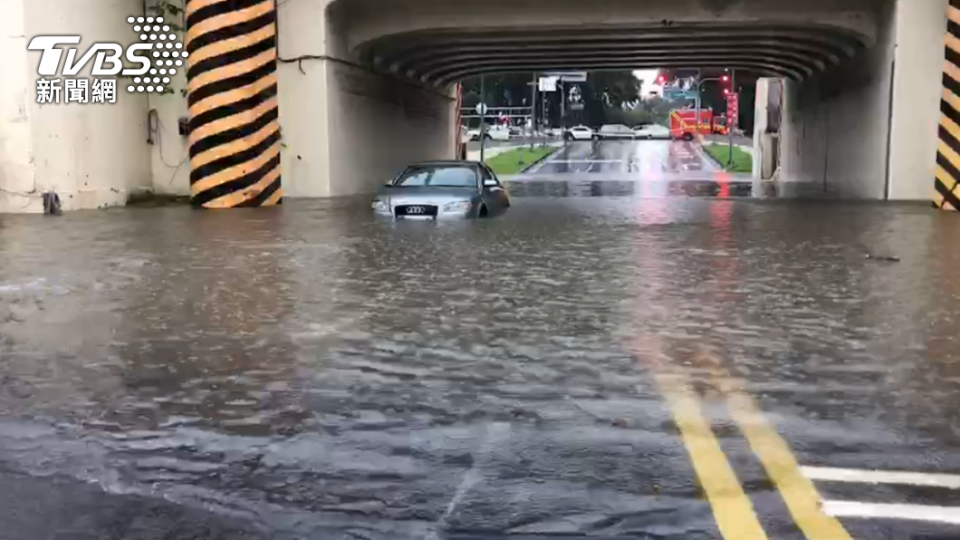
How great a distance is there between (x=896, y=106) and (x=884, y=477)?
1835cm

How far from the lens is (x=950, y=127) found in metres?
19.6

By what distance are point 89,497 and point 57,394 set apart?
5.81 feet

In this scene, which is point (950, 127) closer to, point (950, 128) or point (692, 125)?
point (950, 128)

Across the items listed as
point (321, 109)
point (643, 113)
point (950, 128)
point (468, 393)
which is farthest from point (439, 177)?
point (643, 113)

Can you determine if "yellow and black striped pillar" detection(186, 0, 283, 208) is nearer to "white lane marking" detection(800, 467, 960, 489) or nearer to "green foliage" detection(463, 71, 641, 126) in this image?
"white lane marking" detection(800, 467, 960, 489)

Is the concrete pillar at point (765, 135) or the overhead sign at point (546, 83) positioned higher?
the overhead sign at point (546, 83)

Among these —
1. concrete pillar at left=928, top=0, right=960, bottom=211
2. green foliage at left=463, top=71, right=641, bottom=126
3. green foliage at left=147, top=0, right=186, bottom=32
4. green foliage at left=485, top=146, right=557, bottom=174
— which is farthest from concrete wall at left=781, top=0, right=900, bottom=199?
green foliage at left=463, top=71, right=641, bottom=126

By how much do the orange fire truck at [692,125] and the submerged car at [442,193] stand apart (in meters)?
71.9

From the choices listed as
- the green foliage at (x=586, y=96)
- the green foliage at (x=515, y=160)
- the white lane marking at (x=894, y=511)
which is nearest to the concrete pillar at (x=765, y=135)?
the green foliage at (x=515, y=160)

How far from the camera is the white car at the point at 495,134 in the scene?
8311 cm

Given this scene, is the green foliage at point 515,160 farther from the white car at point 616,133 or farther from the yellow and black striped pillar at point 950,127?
the yellow and black striped pillar at point 950,127

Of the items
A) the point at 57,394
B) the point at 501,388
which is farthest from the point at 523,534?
the point at 57,394

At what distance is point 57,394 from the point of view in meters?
5.61

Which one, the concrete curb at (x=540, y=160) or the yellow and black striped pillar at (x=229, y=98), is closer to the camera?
the yellow and black striped pillar at (x=229, y=98)
